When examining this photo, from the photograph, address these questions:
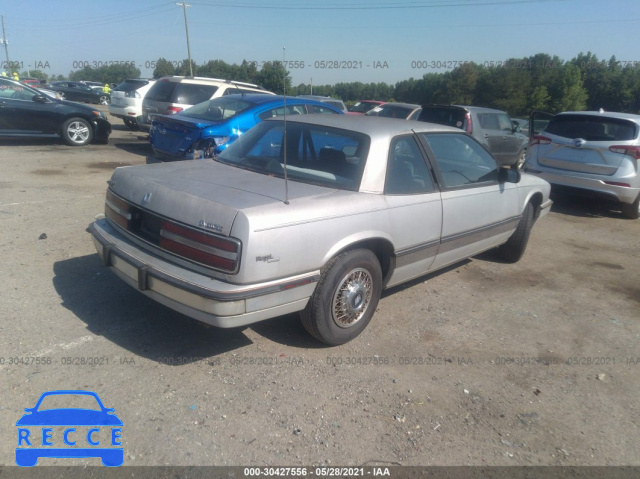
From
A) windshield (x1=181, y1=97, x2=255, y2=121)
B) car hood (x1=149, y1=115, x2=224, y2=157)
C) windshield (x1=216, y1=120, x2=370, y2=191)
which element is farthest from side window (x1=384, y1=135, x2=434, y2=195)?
windshield (x1=181, y1=97, x2=255, y2=121)

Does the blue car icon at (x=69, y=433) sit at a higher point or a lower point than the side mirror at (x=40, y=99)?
lower

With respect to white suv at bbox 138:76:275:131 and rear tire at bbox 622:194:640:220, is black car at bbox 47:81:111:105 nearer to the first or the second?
white suv at bbox 138:76:275:131

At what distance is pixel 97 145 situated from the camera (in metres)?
12.4

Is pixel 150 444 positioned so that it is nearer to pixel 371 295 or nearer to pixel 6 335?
pixel 6 335

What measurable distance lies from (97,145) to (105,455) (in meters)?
11.3

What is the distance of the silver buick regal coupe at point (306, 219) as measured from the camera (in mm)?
3006

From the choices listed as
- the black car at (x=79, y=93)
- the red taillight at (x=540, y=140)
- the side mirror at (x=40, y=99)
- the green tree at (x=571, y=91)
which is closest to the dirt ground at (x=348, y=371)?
the red taillight at (x=540, y=140)

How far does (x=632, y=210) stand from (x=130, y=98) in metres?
12.7

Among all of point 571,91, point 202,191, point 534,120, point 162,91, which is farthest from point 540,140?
point 571,91

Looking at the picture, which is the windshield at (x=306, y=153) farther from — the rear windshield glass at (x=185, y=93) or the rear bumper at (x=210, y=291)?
the rear windshield glass at (x=185, y=93)

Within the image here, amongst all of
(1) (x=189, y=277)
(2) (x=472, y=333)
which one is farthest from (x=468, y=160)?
(1) (x=189, y=277)

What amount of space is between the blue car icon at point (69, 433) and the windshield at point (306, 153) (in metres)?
2.07

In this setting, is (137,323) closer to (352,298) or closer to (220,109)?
(352,298)

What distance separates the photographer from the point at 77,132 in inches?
464
